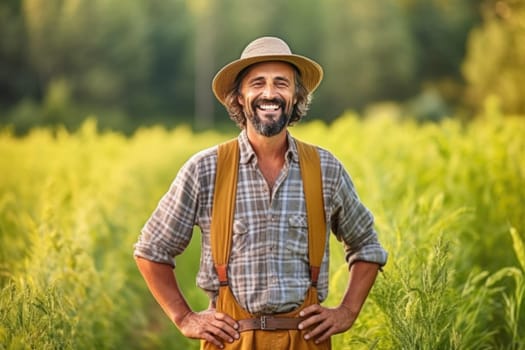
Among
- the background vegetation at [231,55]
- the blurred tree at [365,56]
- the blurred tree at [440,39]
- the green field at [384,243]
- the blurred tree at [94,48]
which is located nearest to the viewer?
the green field at [384,243]

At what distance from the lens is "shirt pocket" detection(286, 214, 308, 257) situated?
378 centimetres

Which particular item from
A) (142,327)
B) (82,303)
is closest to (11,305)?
(82,303)

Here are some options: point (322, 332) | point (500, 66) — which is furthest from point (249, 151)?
point (500, 66)

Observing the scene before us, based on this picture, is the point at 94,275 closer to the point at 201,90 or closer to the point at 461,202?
the point at 461,202

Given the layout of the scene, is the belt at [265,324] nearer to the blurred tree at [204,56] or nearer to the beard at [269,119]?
the beard at [269,119]

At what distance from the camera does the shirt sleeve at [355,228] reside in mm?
4000

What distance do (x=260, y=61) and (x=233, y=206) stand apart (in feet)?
2.06

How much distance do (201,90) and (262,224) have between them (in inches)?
2470

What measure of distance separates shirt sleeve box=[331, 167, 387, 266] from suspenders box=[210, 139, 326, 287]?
16 centimetres

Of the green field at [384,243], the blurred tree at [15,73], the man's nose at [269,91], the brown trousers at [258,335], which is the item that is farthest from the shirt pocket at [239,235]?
the blurred tree at [15,73]

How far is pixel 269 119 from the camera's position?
383cm

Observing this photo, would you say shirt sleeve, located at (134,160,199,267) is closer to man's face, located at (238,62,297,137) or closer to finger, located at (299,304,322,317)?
man's face, located at (238,62,297,137)

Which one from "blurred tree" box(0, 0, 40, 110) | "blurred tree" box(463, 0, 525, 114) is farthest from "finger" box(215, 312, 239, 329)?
"blurred tree" box(0, 0, 40, 110)

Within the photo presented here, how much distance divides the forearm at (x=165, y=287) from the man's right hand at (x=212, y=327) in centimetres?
5
